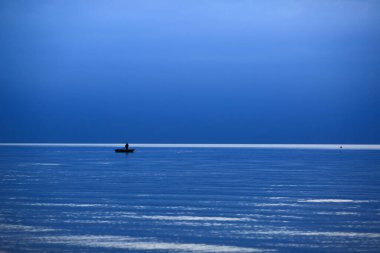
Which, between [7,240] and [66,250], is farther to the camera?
[7,240]

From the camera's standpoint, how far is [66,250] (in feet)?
67.8

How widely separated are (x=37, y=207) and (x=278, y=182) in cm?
2432

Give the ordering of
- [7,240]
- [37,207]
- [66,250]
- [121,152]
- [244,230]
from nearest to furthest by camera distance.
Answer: [66,250] → [7,240] → [244,230] → [37,207] → [121,152]

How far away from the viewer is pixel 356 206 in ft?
110

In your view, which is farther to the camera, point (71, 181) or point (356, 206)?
point (71, 181)

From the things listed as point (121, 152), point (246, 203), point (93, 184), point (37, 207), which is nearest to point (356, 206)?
point (246, 203)

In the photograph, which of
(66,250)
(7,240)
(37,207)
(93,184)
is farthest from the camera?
(93,184)

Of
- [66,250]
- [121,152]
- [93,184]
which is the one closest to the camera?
[66,250]

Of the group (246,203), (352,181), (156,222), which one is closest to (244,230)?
(156,222)

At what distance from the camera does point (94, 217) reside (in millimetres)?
28766

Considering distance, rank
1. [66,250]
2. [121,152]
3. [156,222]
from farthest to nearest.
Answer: [121,152] < [156,222] < [66,250]

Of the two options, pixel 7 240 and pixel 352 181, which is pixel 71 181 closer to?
pixel 352 181

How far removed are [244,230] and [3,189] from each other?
2521cm

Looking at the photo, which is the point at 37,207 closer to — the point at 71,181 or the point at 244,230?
the point at 244,230
